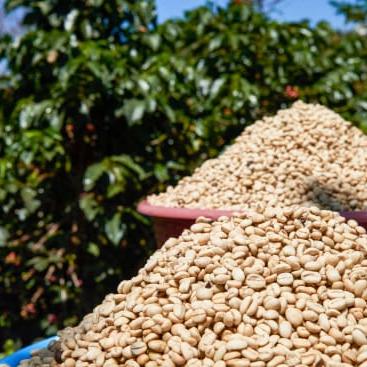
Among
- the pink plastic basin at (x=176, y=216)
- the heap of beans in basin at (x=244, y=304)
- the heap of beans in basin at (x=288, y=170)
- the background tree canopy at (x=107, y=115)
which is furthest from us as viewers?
the background tree canopy at (x=107, y=115)

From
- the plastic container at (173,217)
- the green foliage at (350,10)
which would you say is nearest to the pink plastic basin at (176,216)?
the plastic container at (173,217)

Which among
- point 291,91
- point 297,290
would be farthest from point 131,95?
point 297,290

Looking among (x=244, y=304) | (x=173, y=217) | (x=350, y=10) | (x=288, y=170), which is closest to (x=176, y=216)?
(x=173, y=217)

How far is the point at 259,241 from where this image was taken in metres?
1.53

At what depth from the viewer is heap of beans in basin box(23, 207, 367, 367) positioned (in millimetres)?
1290

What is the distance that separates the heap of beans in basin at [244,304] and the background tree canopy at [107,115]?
1.33 metres

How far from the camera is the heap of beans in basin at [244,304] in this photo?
4.23ft

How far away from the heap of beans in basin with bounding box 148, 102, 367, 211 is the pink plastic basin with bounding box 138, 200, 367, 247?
0.14 metres

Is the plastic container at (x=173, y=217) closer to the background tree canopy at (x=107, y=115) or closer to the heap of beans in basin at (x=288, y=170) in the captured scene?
the heap of beans in basin at (x=288, y=170)

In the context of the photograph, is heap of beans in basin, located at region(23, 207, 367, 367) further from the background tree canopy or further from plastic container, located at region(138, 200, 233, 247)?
the background tree canopy

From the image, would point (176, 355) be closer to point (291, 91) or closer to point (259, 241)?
point (259, 241)

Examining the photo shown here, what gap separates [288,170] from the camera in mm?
2283

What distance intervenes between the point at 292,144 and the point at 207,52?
1.16m

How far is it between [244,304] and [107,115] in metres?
2.01
